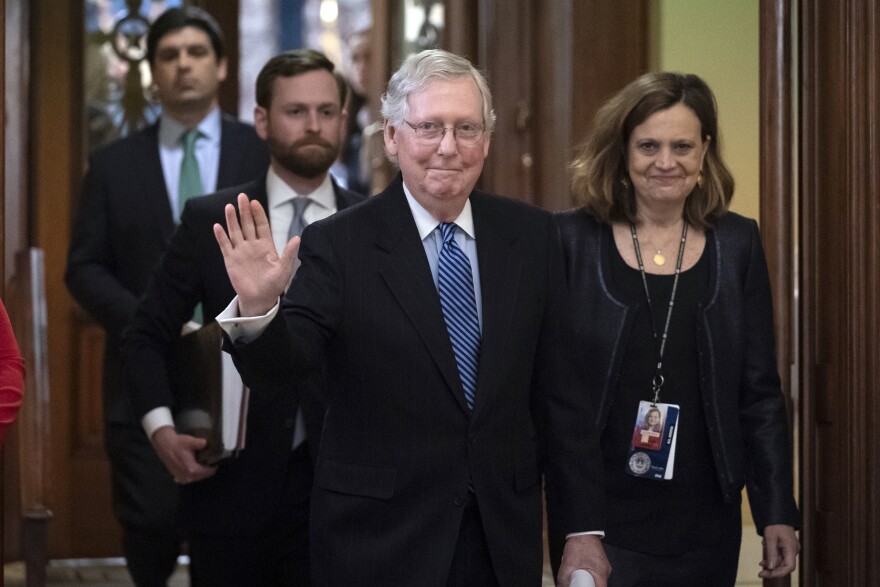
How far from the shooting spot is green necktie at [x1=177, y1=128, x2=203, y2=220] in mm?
5270

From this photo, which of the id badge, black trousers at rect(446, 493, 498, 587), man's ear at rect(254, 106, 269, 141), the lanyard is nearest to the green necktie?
man's ear at rect(254, 106, 269, 141)

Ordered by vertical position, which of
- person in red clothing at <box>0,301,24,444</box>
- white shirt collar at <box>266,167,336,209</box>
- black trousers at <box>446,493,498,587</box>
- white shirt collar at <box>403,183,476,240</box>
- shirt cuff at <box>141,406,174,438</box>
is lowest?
black trousers at <box>446,493,498,587</box>

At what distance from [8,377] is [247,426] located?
2.92ft

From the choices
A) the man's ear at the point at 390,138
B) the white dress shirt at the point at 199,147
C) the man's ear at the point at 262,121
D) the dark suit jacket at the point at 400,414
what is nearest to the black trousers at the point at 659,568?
the dark suit jacket at the point at 400,414

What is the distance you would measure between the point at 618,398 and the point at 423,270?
0.81m

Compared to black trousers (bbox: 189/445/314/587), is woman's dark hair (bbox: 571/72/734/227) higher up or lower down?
higher up

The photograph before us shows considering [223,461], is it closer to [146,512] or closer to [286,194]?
[286,194]

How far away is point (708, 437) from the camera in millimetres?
3326

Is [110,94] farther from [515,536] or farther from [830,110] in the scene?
[515,536]

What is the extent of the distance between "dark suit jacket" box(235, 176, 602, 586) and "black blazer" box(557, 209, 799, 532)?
24.3 inches

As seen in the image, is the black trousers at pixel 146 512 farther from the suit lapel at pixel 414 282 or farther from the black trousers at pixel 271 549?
the suit lapel at pixel 414 282

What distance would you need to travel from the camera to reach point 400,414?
266cm

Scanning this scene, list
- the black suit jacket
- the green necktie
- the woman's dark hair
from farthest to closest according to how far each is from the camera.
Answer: the green necktie, the black suit jacket, the woman's dark hair

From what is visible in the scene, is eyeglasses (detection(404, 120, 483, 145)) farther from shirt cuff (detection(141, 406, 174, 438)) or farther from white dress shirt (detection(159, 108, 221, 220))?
white dress shirt (detection(159, 108, 221, 220))
